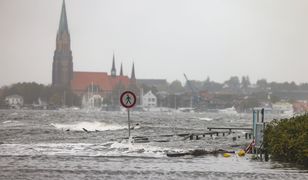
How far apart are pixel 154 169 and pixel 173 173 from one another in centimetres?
174

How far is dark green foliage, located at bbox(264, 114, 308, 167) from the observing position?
1082 inches

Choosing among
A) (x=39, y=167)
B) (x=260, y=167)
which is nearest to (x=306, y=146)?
(x=260, y=167)

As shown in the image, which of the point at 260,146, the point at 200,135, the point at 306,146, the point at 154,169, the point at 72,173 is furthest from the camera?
the point at 200,135

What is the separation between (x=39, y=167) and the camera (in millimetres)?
25688

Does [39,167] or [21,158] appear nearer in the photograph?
[39,167]

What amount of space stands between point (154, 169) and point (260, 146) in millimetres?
8070

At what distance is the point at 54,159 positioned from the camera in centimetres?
2962

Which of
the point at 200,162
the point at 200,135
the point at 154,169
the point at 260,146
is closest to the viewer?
the point at 154,169

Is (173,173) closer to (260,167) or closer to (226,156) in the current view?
(260,167)

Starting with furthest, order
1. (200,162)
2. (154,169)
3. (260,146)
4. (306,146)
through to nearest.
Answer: (260,146) → (200,162) → (306,146) → (154,169)

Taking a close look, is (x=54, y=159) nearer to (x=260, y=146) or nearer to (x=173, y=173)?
(x=173, y=173)

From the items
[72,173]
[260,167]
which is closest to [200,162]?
[260,167]

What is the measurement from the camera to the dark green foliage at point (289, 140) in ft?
90.2

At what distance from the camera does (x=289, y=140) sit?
28.2 metres
